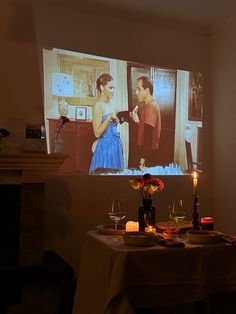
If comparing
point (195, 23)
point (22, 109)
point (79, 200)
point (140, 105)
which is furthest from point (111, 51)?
point (79, 200)

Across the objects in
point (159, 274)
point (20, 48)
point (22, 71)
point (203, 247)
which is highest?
point (20, 48)

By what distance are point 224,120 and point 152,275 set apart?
2.62 m

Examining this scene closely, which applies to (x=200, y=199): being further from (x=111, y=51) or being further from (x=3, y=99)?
(x=3, y=99)

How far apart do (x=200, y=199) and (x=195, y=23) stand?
2.02 m

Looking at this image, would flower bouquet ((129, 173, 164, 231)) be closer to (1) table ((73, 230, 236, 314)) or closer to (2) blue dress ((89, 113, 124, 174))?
(1) table ((73, 230, 236, 314))

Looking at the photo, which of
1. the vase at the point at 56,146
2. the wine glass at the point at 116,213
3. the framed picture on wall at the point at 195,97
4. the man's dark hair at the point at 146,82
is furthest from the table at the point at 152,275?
the framed picture on wall at the point at 195,97

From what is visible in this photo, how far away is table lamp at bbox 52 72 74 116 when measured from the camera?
3.55 metres

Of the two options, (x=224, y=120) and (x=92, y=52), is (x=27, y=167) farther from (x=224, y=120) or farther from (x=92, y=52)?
(x=224, y=120)

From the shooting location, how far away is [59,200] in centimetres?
351

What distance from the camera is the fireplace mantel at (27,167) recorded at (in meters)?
2.74

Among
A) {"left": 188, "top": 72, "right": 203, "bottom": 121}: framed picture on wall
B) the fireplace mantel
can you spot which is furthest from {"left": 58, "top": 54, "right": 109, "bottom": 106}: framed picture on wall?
{"left": 188, "top": 72, "right": 203, "bottom": 121}: framed picture on wall

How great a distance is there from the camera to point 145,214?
2.47m

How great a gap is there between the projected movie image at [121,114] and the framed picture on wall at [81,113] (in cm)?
1

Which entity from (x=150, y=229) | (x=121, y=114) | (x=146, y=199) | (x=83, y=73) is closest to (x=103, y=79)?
(x=83, y=73)
